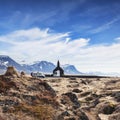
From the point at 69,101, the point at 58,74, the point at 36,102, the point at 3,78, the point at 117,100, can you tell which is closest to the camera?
the point at 36,102

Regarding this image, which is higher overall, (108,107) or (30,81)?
(30,81)

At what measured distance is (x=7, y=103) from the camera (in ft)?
72.8

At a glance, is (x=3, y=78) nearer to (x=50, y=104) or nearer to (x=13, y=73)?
(x=13, y=73)

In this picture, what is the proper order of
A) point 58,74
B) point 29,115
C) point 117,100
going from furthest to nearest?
point 58,74, point 117,100, point 29,115

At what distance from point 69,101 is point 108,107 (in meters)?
3.46

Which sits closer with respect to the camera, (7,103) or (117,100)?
(7,103)

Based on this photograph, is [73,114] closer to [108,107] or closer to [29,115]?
[29,115]

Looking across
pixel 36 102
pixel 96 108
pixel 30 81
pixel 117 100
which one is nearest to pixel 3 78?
pixel 30 81

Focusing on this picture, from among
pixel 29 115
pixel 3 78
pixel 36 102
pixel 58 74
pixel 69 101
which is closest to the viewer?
pixel 29 115

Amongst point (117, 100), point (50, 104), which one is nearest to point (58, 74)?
point (117, 100)

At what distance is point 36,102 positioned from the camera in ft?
76.9

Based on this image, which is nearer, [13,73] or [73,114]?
[73,114]

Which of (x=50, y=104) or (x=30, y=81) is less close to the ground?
(x=30, y=81)

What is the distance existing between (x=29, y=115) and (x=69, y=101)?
23.8ft
